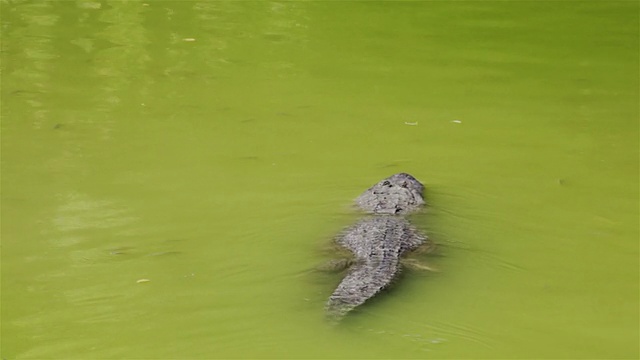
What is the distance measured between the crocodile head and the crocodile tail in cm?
82

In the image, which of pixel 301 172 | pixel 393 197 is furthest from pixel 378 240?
pixel 301 172

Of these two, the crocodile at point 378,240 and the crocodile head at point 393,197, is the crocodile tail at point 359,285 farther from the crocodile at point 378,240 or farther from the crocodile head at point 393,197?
the crocodile head at point 393,197

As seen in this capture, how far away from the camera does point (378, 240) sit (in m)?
5.36

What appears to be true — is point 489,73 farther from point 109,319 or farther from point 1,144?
point 109,319

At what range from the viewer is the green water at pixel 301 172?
452 cm

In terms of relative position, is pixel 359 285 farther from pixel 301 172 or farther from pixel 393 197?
pixel 301 172

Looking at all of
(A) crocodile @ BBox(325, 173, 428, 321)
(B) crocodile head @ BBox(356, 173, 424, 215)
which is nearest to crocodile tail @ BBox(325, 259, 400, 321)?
(A) crocodile @ BBox(325, 173, 428, 321)

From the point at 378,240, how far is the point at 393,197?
0.62 m

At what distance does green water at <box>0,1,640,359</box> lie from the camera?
4520mm

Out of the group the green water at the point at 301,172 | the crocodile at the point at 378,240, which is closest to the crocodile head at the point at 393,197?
the crocodile at the point at 378,240

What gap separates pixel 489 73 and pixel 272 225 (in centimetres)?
344

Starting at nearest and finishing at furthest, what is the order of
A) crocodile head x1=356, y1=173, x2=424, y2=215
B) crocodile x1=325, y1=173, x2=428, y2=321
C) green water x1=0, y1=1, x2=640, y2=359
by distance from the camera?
green water x1=0, y1=1, x2=640, y2=359, crocodile x1=325, y1=173, x2=428, y2=321, crocodile head x1=356, y1=173, x2=424, y2=215

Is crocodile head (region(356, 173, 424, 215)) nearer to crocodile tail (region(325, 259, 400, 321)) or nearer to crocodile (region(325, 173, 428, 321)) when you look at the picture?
crocodile (region(325, 173, 428, 321))

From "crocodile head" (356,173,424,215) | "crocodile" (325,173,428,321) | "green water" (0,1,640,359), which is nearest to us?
"green water" (0,1,640,359)
